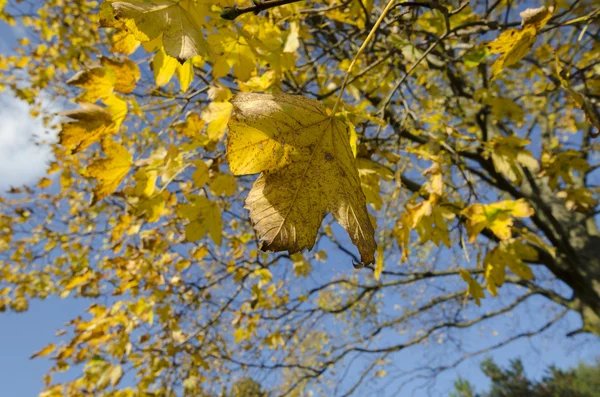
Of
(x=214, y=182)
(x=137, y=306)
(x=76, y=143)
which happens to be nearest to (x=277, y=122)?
(x=76, y=143)

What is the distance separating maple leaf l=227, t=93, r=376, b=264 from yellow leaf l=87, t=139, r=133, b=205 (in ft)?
2.55

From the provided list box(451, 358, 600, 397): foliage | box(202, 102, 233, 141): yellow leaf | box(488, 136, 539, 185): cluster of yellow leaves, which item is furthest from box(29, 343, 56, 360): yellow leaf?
box(451, 358, 600, 397): foliage

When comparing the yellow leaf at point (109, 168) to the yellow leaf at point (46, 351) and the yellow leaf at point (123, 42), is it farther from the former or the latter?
the yellow leaf at point (46, 351)

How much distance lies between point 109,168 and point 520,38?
4.12ft

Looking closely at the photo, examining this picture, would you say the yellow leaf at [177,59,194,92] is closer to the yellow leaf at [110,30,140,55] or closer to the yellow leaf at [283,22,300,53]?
the yellow leaf at [110,30,140,55]

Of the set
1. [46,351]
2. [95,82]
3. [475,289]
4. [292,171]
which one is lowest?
[292,171]

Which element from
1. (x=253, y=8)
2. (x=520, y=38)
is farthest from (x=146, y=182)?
Answer: (x=520, y=38)

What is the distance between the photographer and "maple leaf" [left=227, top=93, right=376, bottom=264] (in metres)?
0.56

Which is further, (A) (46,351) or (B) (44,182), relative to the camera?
(B) (44,182)

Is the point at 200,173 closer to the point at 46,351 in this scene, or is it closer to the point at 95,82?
the point at 95,82

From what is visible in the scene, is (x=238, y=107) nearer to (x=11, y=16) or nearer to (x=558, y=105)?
(x=11, y=16)

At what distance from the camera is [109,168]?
1221mm

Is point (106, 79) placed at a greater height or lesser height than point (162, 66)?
greater

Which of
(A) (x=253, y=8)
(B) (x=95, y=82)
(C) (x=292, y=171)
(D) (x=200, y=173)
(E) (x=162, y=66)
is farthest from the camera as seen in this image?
(D) (x=200, y=173)
